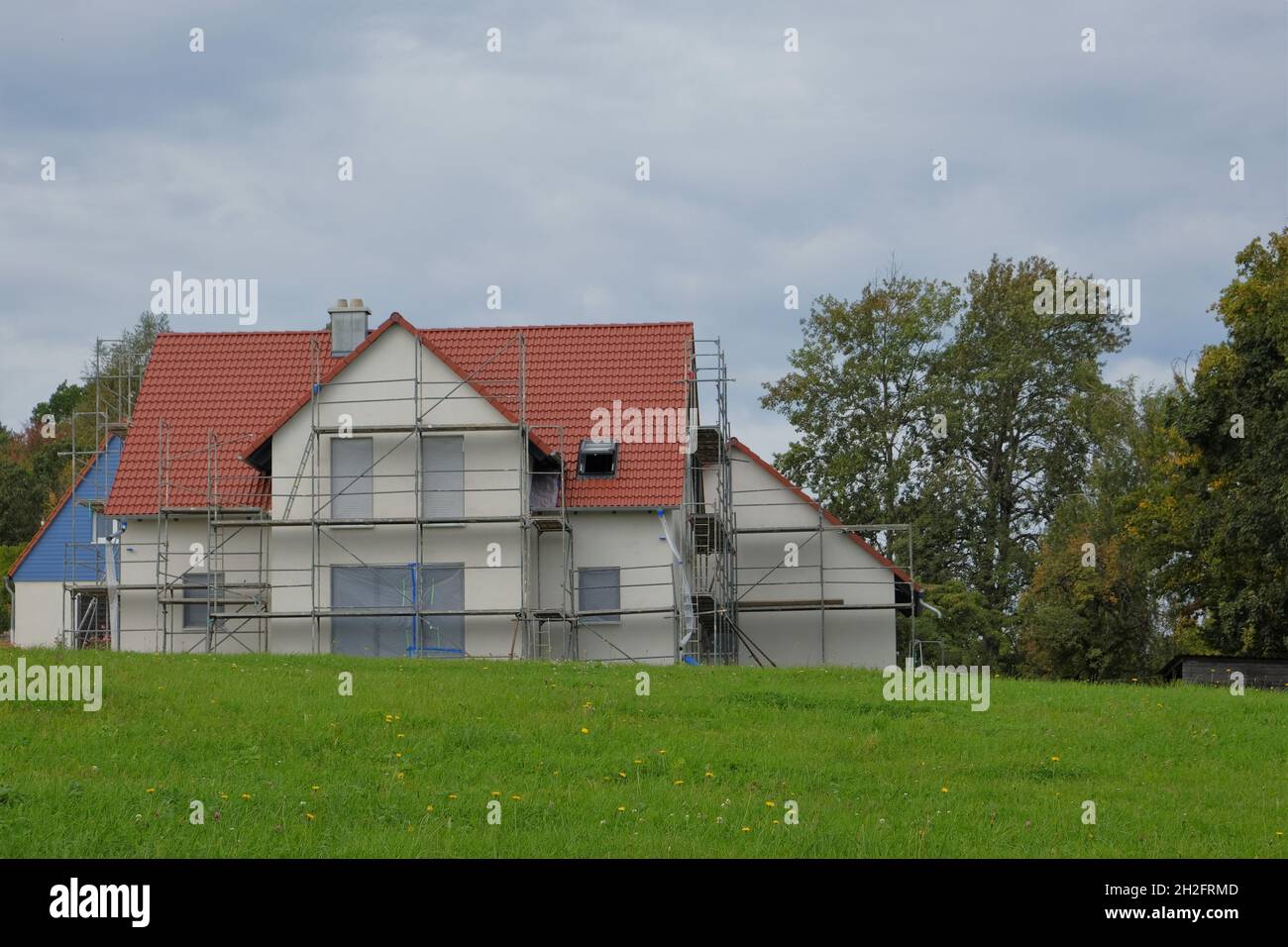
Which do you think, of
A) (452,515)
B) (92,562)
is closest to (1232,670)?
(452,515)

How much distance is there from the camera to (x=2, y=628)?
55.2m

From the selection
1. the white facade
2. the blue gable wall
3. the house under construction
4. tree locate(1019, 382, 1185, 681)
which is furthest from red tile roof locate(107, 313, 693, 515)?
A: tree locate(1019, 382, 1185, 681)

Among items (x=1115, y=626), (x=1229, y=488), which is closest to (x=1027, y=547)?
(x=1115, y=626)

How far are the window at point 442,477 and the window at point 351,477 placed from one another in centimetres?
117

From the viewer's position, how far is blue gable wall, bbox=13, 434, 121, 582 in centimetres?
4003

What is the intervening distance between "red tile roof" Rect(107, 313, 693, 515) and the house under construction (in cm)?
5

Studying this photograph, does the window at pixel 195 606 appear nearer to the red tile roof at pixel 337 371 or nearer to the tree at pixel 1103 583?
the red tile roof at pixel 337 371

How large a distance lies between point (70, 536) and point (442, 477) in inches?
690

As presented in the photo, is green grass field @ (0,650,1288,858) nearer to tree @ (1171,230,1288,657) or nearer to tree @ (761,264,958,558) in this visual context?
tree @ (1171,230,1288,657)

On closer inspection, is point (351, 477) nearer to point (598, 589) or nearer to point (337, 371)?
point (337, 371)

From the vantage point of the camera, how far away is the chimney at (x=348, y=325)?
37.6 meters

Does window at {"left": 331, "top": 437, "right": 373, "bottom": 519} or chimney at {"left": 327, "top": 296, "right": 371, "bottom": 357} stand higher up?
chimney at {"left": 327, "top": 296, "right": 371, "bottom": 357}

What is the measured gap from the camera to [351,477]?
1300 inches
